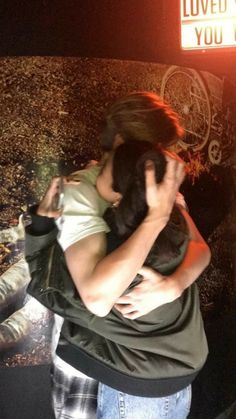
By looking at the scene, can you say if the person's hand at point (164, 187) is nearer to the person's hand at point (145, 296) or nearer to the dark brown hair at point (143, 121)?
the dark brown hair at point (143, 121)

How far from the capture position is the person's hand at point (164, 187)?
181 centimetres

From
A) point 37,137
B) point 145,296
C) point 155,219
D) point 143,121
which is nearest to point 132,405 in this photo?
point 145,296

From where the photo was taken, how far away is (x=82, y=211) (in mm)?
1917

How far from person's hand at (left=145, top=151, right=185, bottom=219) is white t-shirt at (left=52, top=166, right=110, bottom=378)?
199 millimetres

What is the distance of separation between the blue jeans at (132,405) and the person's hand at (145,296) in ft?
1.16

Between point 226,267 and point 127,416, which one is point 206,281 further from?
point 127,416

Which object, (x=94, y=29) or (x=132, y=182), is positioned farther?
(x=94, y=29)

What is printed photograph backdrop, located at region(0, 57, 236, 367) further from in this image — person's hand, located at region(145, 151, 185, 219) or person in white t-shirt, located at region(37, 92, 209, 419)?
person's hand, located at region(145, 151, 185, 219)

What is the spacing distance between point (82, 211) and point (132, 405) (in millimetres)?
750

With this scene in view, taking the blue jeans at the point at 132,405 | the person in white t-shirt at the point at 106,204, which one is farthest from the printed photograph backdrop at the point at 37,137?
the blue jeans at the point at 132,405

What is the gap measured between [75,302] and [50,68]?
1.79m

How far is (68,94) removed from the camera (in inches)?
132

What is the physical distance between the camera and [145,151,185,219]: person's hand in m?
1.81

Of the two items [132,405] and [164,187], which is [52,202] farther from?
[132,405]
